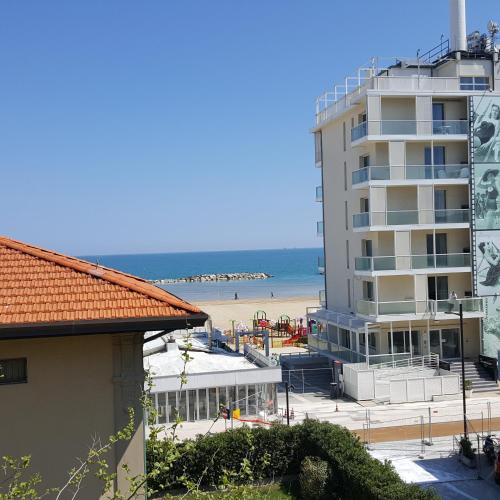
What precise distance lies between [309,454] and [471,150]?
23132 mm

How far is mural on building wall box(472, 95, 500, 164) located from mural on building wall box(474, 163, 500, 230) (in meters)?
0.51

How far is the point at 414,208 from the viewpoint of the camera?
35.5 metres

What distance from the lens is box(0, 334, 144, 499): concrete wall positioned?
8.90 m

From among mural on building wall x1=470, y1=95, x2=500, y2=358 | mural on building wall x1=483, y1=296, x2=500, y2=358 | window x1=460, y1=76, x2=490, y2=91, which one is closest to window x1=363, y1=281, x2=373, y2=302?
mural on building wall x1=470, y1=95, x2=500, y2=358

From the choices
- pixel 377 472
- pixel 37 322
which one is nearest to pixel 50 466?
pixel 37 322

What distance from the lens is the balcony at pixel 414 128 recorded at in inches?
1362

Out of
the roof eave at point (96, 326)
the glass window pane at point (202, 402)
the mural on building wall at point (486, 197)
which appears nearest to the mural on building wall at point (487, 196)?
the mural on building wall at point (486, 197)

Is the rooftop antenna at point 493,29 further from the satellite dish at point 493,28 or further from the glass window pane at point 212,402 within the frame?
the glass window pane at point 212,402

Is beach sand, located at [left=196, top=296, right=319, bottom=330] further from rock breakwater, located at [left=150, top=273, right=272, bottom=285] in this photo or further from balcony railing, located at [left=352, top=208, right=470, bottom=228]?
rock breakwater, located at [left=150, top=273, right=272, bottom=285]

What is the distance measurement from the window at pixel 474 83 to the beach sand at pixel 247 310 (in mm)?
35286

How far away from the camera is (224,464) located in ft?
59.7

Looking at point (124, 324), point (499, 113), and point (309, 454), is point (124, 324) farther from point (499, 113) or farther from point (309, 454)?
point (499, 113)

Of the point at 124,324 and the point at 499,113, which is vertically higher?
the point at 499,113

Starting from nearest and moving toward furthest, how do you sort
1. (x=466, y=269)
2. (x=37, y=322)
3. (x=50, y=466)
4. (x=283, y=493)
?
1. (x=37, y=322)
2. (x=50, y=466)
3. (x=283, y=493)
4. (x=466, y=269)
